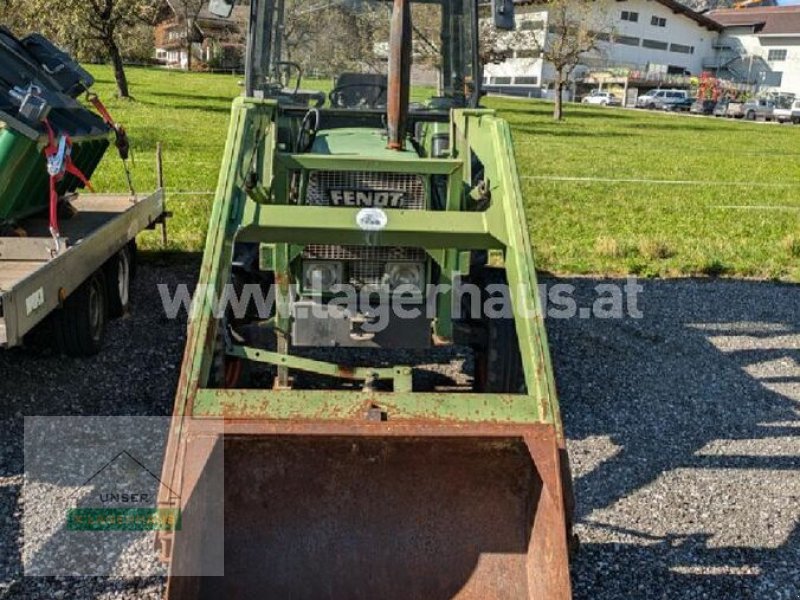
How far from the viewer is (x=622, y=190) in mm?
15289

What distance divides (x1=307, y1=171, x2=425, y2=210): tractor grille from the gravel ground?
1736 mm

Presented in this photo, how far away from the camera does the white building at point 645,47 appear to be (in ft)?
193

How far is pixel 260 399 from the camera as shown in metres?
3.48

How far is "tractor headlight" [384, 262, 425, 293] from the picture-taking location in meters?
4.88

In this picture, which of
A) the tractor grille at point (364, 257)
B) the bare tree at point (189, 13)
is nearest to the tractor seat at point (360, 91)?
the tractor grille at point (364, 257)

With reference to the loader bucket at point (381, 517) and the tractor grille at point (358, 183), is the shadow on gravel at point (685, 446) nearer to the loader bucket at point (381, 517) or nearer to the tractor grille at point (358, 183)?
the loader bucket at point (381, 517)

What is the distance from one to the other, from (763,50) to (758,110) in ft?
70.9

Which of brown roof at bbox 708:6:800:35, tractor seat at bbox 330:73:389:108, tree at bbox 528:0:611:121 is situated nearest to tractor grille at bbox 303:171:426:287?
tractor seat at bbox 330:73:389:108

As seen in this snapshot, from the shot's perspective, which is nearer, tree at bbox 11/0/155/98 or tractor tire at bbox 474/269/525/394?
tractor tire at bbox 474/269/525/394

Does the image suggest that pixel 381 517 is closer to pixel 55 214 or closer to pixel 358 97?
pixel 55 214

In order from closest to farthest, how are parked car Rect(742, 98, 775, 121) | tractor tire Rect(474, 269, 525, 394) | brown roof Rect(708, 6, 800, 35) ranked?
tractor tire Rect(474, 269, 525, 394)
parked car Rect(742, 98, 775, 121)
brown roof Rect(708, 6, 800, 35)

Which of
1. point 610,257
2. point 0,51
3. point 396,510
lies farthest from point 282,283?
point 610,257

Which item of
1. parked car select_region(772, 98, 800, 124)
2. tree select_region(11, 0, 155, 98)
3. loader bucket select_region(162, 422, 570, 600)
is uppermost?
tree select_region(11, 0, 155, 98)

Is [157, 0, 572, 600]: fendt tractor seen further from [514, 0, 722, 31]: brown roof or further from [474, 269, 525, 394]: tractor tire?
[514, 0, 722, 31]: brown roof
